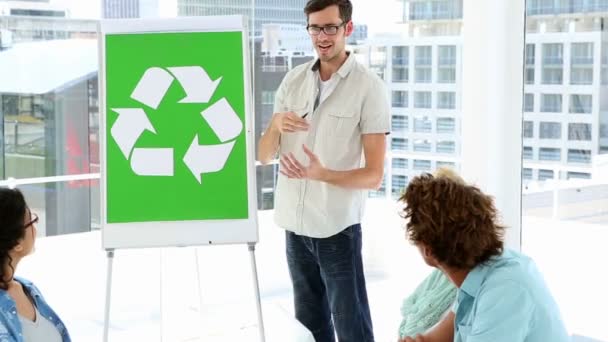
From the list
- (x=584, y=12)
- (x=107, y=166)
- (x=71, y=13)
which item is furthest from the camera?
(x=71, y=13)

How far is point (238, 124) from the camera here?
8.94ft

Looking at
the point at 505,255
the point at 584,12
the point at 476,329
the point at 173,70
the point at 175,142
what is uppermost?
the point at 584,12

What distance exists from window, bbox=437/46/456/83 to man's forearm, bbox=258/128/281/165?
2.13m

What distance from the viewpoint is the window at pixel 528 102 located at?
3.62 m

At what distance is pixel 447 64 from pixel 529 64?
1.10 metres

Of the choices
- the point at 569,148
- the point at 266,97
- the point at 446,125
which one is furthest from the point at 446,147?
the point at 569,148

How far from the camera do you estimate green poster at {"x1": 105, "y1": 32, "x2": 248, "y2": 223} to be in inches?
107

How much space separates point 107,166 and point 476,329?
1513mm

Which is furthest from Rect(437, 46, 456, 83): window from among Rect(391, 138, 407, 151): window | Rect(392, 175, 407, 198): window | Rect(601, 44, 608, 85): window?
Rect(601, 44, 608, 85): window

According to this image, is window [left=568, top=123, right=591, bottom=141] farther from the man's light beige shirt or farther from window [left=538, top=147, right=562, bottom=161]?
the man's light beige shirt

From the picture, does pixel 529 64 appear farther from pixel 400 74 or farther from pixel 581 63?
pixel 400 74

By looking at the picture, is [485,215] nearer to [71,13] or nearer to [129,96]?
[129,96]

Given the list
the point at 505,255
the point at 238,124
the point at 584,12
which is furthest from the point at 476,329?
the point at 584,12

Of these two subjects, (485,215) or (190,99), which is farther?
(190,99)
